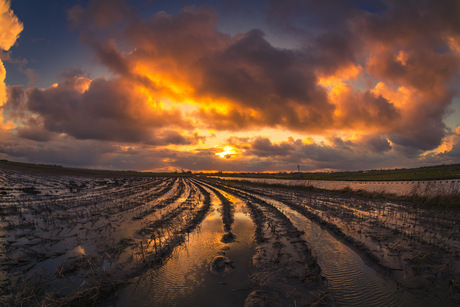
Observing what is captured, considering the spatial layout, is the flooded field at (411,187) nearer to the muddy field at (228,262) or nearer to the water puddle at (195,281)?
the muddy field at (228,262)

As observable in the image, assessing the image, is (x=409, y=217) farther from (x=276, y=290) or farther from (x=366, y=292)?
(x=276, y=290)

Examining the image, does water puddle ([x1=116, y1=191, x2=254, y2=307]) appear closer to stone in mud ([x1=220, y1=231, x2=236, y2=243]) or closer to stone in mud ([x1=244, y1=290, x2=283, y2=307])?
stone in mud ([x1=244, y1=290, x2=283, y2=307])

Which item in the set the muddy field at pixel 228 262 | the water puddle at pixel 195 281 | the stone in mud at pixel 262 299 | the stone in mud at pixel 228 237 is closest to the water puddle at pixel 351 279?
the muddy field at pixel 228 262

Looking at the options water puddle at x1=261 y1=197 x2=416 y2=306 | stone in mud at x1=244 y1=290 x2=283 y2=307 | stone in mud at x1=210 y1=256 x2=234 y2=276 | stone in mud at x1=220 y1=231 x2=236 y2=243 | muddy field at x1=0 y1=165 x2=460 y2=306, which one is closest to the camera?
stone in mud at x1=244 y1=290 x2=283 y2=307

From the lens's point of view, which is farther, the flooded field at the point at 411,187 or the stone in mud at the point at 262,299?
the flooded field at the point at 411,187

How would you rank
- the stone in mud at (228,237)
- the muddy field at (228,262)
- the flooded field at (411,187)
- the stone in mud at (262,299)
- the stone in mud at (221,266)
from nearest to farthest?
the stone in mud at (262,299) < the muddy field at (228,262) < the stone in mud at (221,266) < the stone in mud at (228,237) < the flooded field at (411,187)

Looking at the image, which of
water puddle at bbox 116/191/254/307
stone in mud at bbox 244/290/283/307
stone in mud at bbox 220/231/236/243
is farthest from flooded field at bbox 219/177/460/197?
stone in mud at bbox 244/290/283/307

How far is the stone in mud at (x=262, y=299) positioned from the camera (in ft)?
16.5

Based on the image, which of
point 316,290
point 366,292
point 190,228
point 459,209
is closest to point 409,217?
point 459,209

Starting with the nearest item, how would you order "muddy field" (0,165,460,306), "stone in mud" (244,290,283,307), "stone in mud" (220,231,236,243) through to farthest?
"stone in mud" (244,290,283,307) < "muddy field" (0,165,460,306) < "stone in mud" (220,231,236,243)

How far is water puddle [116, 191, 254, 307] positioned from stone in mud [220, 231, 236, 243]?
329mm

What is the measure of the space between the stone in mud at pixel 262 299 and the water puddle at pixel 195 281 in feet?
0.53

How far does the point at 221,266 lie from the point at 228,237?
312cm

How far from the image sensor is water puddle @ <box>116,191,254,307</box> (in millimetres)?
5211
